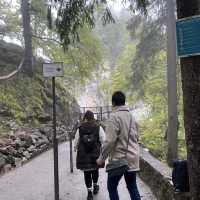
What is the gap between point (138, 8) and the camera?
648 cm

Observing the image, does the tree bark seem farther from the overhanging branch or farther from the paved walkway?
the overhanging branch

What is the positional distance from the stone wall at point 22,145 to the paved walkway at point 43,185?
267mm

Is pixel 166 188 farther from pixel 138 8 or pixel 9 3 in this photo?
pixel 9 3

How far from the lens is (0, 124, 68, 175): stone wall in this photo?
12390mm

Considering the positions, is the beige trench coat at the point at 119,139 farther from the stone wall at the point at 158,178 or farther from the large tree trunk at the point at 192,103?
the large tree trunk at the point at 192,103

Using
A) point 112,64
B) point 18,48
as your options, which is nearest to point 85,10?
point 18,48

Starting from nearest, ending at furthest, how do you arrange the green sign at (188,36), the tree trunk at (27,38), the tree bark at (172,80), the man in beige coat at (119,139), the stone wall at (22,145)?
A: 1. the green sign at (188,36)
2. the man in beige coat at (119,139)
3. the stone wall at (22,145)
4. the tree bark at (172,80)
5. the tree trunk at (27,38)

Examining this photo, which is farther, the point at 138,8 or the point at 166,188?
the point at 166,188

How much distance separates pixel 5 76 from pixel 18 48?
729cm

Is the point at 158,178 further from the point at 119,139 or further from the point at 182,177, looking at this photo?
the point at 182,177

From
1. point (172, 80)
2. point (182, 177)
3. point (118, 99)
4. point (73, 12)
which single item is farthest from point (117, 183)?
point (172, 80)

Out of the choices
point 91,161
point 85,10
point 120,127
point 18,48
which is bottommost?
point 91,161

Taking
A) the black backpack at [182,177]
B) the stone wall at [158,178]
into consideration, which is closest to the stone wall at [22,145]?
the stone wall at [158,178]

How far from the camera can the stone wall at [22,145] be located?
40.6 ft
